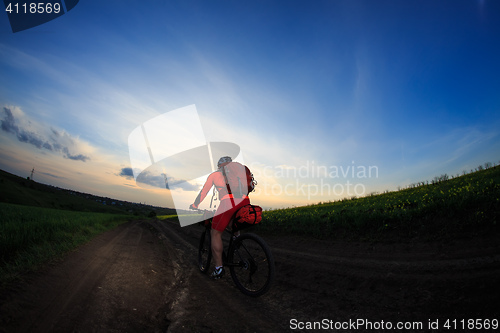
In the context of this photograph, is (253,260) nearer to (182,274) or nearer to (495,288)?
(182,274)

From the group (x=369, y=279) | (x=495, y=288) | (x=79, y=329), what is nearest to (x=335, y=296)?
(x=369, y=279)

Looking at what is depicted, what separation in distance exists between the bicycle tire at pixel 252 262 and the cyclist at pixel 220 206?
321mm

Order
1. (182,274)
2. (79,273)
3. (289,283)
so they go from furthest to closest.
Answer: (182,274)
(289,283)
(79,273)

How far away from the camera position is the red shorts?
427 centimetres

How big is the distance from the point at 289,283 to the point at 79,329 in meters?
3.77

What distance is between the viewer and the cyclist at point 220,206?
14.1 feet

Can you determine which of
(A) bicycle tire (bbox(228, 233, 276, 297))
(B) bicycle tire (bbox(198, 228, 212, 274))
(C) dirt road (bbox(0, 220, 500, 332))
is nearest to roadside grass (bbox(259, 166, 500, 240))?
(C) dirt road (bbox(0, 220, 500, 332))

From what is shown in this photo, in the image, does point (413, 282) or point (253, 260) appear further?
point (253, 260)

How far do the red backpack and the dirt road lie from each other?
6.67ft

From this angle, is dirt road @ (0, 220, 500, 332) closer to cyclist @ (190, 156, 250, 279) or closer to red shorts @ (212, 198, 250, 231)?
cyclist @ (190, 156, 250, 279)

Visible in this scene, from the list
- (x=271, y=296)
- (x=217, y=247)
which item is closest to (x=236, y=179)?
(x=217, y=247)

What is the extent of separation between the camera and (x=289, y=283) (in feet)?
14.9

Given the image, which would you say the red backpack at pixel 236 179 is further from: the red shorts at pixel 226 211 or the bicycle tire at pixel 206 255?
the bicycle tire at pixel 206 255

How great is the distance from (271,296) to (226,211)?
1.90m
